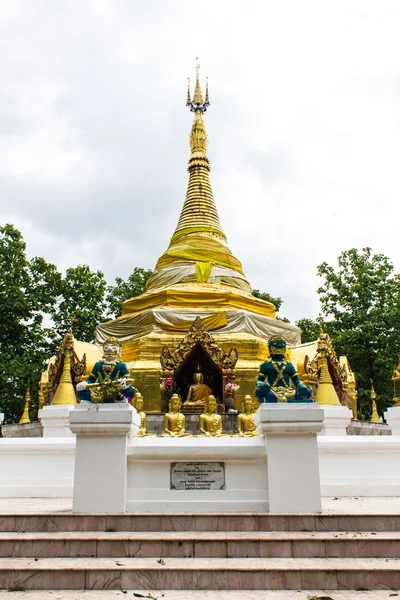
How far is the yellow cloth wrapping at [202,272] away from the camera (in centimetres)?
2128

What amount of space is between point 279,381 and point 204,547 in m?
2.65

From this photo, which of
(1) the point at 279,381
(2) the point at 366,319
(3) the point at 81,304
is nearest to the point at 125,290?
(3) the point at 81,304

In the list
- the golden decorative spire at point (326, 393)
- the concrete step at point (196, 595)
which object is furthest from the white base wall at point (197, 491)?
the golden decorative spire at point (326, 393)

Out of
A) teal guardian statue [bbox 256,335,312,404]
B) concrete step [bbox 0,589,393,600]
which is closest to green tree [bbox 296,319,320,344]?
teal guardian statue [bbox 256,335,312,404]

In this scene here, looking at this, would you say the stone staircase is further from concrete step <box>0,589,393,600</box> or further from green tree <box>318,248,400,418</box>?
green tree <box>318,248,400,418</box>

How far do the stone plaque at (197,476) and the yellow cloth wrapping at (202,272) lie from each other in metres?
15.3

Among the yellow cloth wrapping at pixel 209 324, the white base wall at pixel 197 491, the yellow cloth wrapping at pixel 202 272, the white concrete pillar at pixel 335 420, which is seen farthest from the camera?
the yellow cloth wrapping at pixel 202 272

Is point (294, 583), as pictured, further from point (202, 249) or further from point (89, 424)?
point (202, 249)

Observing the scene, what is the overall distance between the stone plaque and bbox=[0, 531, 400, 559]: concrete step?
1167mm

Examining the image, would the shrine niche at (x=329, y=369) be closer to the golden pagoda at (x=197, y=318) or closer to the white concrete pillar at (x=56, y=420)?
the golden pagoda at (x=197, y=318)

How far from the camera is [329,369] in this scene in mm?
17484

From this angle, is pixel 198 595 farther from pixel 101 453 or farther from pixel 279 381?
pixel 279 381

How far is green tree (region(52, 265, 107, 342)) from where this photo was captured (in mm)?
28531

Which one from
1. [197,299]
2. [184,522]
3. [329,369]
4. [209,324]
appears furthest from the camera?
[197,299]
